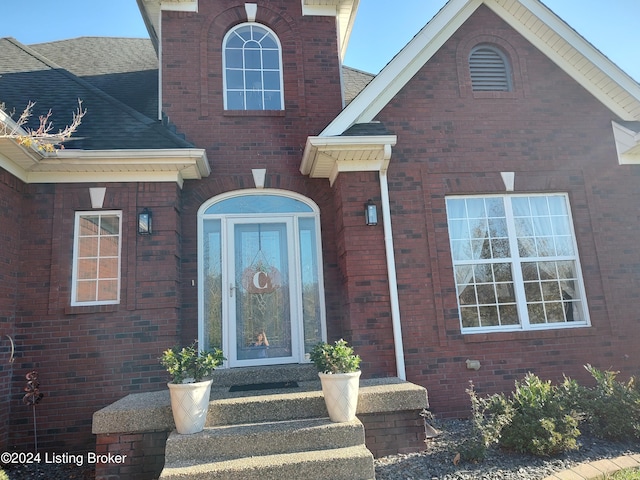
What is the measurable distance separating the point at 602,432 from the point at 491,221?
3.04 m

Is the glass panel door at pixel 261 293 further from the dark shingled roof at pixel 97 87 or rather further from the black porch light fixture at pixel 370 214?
the dark shingled roof at pixel 97 87

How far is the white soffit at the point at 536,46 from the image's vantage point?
6.51 m

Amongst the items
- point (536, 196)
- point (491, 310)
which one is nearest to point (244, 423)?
point (491, 310)

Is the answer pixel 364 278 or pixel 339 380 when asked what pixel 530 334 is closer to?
pixel 364 278

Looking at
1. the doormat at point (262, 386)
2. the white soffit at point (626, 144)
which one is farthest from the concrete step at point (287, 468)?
the white soffit at point (626, 144)

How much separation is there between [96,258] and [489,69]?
666 centimetres

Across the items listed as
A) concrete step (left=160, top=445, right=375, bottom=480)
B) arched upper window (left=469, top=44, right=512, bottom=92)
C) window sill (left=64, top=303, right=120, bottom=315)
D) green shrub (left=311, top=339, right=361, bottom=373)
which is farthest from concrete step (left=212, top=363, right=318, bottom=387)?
arched upper window (left=469, top=44, right=512, bottom=92)

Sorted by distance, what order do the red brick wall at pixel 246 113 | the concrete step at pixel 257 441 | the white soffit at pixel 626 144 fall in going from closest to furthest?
1. the concrete step at pixel 257 441
2. the red brick wall at pixel 246 113
3. the white soffit at pixel 626 144

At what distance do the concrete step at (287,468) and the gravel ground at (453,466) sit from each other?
1.05 feet

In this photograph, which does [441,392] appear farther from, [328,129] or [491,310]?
[328,129]

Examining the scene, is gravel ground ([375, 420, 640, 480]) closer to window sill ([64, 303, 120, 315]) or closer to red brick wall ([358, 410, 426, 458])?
red brick wall ([358, 410, 426, 458])

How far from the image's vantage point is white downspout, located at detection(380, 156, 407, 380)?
600cm

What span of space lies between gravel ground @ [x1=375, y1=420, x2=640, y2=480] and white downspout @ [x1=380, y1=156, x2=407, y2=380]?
1.29 metres

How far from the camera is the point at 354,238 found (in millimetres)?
6254
